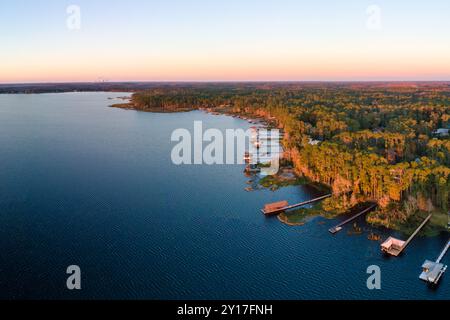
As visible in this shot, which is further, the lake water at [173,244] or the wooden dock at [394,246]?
the wooden dock at [394,246]

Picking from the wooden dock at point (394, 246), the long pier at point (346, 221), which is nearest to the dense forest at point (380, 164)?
the long pier at point (346, 221)

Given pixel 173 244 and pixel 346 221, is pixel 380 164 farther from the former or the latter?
pixel 173 244

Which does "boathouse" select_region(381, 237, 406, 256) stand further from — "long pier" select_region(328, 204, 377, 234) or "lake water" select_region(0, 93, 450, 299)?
"long pier" select_region(328, 204, 377, 234)

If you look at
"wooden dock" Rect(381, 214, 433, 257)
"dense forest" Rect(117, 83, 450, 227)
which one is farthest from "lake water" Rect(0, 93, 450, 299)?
"dense forest" Rect(117, 83, 450, 227)

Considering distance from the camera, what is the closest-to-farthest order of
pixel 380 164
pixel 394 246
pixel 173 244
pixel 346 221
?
pixel 394 246, pixel 173 244, pixel 346 221, pixel 380 164

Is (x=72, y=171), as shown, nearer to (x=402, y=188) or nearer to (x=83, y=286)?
(x=83, y=286)

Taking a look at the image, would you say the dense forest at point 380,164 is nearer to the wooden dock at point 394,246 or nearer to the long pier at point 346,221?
the long pier at point 346,221

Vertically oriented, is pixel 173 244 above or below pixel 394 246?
below

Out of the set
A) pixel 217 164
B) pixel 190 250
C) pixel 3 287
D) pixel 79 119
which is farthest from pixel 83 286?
pixel 79 119

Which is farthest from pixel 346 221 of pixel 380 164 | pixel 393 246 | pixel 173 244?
pixel 173 244
